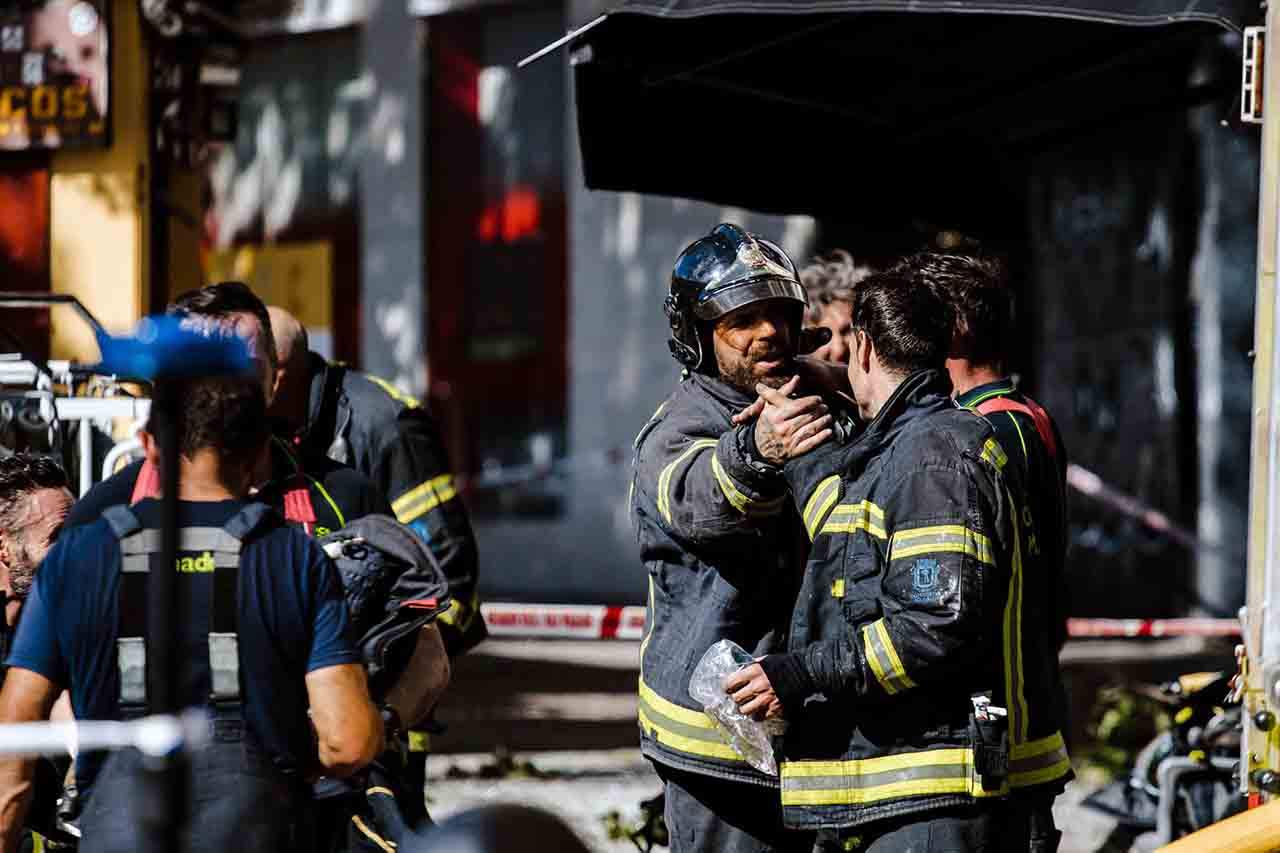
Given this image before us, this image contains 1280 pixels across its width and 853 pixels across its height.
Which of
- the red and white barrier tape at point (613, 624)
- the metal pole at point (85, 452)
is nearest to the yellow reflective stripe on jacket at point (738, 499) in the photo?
the metal pole at point (85, 452)

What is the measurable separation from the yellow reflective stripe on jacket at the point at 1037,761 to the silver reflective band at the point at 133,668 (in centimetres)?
178

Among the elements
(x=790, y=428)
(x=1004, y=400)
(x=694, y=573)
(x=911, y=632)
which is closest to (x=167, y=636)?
(x=790, y=428)

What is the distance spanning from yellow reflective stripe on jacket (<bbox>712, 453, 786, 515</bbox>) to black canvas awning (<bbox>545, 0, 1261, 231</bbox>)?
1604 mm

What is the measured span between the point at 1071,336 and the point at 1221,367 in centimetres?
171

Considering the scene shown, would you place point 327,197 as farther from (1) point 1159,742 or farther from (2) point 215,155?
(1) point 1159,742

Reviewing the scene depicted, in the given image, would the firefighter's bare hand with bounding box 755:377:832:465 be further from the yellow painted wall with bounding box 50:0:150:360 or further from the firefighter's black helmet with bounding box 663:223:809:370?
the yellow painted wall with bounding box 50:0:150:360

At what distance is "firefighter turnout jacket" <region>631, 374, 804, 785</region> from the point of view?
3906 millimetres

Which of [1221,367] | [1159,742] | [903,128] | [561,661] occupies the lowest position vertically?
[561,661]

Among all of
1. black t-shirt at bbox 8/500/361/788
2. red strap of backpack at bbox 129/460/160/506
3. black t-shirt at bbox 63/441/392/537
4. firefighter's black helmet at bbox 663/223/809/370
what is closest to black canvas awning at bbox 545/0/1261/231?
firefighter's black helmet at bbox 663/223/809/370

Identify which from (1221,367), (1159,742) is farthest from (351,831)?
(1221,367)

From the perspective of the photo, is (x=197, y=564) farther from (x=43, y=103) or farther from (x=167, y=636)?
(x=43, y=103)

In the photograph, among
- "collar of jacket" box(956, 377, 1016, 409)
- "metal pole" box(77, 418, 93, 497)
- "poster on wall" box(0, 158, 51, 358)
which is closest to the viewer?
"collar of jacket" box(956, 377, 1016, 409)

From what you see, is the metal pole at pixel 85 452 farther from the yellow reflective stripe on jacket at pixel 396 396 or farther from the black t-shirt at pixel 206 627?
the black t-shirt at pixel 206 627

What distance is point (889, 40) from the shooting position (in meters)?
6.32
